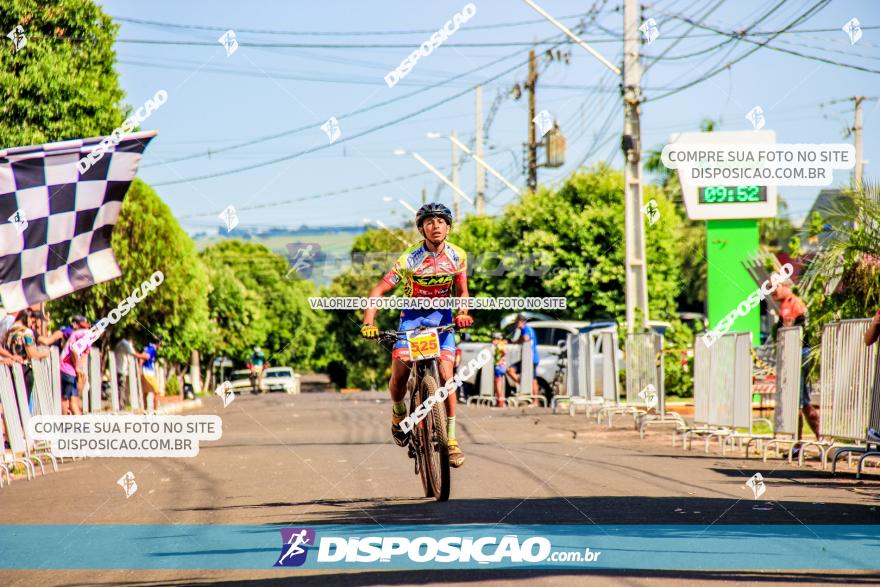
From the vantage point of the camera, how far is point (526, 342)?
77.9 ft

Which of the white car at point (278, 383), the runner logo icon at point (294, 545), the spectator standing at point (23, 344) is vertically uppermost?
the spectator standing at point (23, 344)

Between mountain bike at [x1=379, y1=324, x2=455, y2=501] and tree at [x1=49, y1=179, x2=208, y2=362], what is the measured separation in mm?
19572

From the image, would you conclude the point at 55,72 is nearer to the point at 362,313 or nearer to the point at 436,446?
the point at 436,446

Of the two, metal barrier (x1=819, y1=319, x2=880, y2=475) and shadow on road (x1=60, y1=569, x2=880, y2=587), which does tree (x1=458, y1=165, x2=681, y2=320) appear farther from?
shadow on road (x1=60, y1=569, x2=880, y2=587)

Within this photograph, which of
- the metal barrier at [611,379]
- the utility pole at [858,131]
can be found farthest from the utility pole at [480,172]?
the metal barrier at [611,379]

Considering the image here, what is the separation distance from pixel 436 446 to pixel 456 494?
0.72m

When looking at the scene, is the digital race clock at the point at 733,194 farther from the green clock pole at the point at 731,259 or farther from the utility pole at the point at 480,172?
the utility pole at the point at 480,172

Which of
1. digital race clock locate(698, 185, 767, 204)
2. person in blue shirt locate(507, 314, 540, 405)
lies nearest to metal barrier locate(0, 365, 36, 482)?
person in blue shirt locate(507, 314, 540, 405)

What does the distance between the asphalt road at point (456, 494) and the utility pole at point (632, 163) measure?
26.3ft

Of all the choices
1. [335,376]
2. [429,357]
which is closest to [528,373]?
[429,357]

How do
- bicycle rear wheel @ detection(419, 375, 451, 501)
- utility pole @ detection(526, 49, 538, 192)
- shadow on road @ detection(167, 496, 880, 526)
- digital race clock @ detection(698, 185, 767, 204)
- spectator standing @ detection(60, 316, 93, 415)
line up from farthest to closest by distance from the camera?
utility pole @ detection(526, 49, 538, 192)
digital race clock @ detection(698, 185, 767, 204)
spectator standing @ detection(60, 316, 93, 415)
bicycle rear wheel @ detection(419, 375, 451, 501)
shadow on road @ detection(167, 496, 880, 526)

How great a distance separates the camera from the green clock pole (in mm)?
24594

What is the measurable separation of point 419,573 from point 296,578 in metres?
0.61

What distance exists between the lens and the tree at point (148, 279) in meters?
29.7
